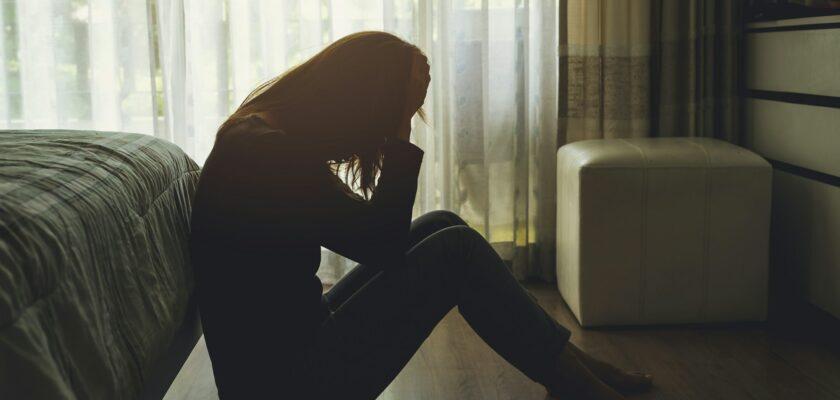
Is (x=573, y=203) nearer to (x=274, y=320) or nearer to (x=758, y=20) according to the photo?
(x=758, y=20)

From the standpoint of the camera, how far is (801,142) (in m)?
2.59

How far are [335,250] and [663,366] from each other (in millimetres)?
1080

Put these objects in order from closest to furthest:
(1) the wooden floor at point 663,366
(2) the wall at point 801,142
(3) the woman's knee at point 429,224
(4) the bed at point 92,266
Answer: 1. (4) the bed at point 92,266
2. (3) the woman's knee at point 429,224
3. (1) the wooden floor at point 663,366
4. (2) the wall at point 801,142

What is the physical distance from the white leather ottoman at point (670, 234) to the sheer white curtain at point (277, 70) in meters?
0.57

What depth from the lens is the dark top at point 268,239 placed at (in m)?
1.43

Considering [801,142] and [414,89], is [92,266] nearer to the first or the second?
[414,89]

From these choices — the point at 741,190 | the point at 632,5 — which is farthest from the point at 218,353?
the point at 632,5

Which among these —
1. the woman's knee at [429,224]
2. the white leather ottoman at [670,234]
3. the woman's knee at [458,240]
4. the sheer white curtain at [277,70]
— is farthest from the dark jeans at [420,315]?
the sheer white curtain at [277,70]

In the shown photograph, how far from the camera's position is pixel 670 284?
2490 millimetres

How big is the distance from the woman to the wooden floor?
1.43 ft

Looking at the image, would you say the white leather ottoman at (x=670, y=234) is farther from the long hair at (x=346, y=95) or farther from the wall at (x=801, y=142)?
the long hair at (x=346, y=95)

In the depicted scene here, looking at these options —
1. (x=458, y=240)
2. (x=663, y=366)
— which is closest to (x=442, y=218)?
(x=458, y=240)

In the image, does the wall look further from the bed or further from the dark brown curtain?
the bed

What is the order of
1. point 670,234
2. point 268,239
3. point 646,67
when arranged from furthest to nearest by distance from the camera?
1. point 646,67
2. point 670,234
3. point 268,239
